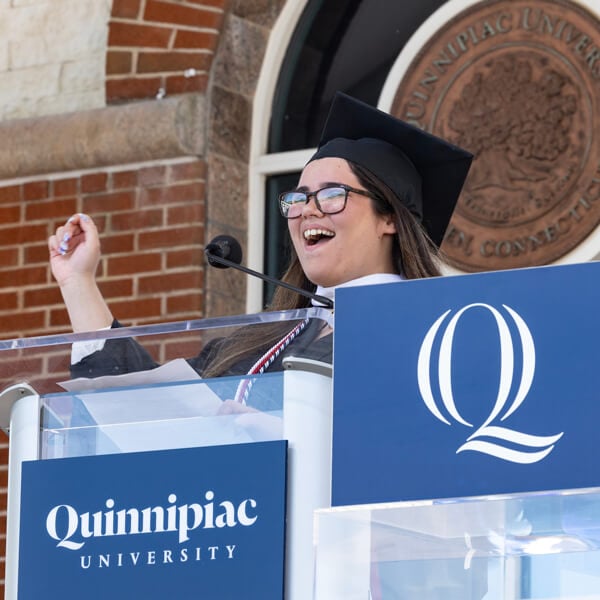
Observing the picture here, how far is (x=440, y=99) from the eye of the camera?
5684mm

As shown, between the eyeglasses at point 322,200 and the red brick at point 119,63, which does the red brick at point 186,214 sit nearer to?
the red brick at point 119,63

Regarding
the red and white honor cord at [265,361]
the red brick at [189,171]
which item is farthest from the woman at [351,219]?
the red brick at [189,171]

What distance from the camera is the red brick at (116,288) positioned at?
583cm

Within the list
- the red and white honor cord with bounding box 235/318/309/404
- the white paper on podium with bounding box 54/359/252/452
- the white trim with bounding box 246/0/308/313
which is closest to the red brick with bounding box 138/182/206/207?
the white trim with bounding box 246/0/308/313

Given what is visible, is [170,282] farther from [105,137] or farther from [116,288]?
[105,137]

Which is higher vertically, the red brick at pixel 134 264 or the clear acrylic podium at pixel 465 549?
the red brick at pixel 134 264

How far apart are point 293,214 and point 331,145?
0.83ft

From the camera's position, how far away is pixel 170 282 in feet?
18.9

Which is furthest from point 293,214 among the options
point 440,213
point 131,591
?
point 131,591

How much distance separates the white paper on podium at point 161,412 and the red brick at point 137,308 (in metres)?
3.25

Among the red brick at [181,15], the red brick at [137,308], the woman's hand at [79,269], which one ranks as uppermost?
the red brick at [181,15]

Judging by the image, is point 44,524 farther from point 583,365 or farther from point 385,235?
point 385,235

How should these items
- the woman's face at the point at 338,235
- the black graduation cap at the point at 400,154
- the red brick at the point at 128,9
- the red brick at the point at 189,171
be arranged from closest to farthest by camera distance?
the woman's face at the point at 338,235 < the black graduation cap at the point at 400,154 < the red brick at the point at 189,171 < the red brick at the point at 128,9

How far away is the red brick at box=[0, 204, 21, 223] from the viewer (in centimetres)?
612
